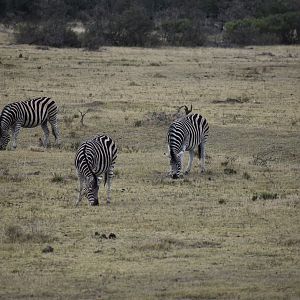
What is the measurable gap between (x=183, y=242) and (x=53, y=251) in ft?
6.11

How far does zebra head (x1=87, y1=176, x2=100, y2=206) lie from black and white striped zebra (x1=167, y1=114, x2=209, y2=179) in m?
3.36

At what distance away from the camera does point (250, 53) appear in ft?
168

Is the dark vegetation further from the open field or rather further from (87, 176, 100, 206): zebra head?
(87, 176, 100, 206): zebra head

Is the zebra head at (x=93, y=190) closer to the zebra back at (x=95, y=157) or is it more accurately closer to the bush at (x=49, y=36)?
the zebra back at (x=95, y=157)

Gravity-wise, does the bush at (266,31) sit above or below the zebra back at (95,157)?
above

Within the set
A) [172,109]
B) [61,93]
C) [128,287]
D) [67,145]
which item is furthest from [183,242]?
[61,93]

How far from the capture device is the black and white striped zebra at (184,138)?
19328 millimetres

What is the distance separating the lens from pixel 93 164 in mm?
16281

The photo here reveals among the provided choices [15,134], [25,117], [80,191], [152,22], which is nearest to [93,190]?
[80,191]

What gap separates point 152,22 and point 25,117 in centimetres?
3553

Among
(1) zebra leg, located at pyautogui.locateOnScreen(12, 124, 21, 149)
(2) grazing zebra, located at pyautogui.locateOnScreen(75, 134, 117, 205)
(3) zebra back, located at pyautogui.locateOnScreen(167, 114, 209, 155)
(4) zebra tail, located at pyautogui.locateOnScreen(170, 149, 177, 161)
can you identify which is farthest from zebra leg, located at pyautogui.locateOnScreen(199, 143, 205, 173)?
(1) zebra leg, located at pyautogui.locateOnScreen(12, 124, 21, 149)

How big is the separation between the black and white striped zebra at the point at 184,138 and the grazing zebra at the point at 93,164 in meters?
2.67

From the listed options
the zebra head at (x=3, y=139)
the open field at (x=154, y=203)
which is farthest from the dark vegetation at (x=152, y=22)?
the zebra head at (x=3, y=139)

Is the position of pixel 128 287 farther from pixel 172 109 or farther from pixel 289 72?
pixel 289 72
